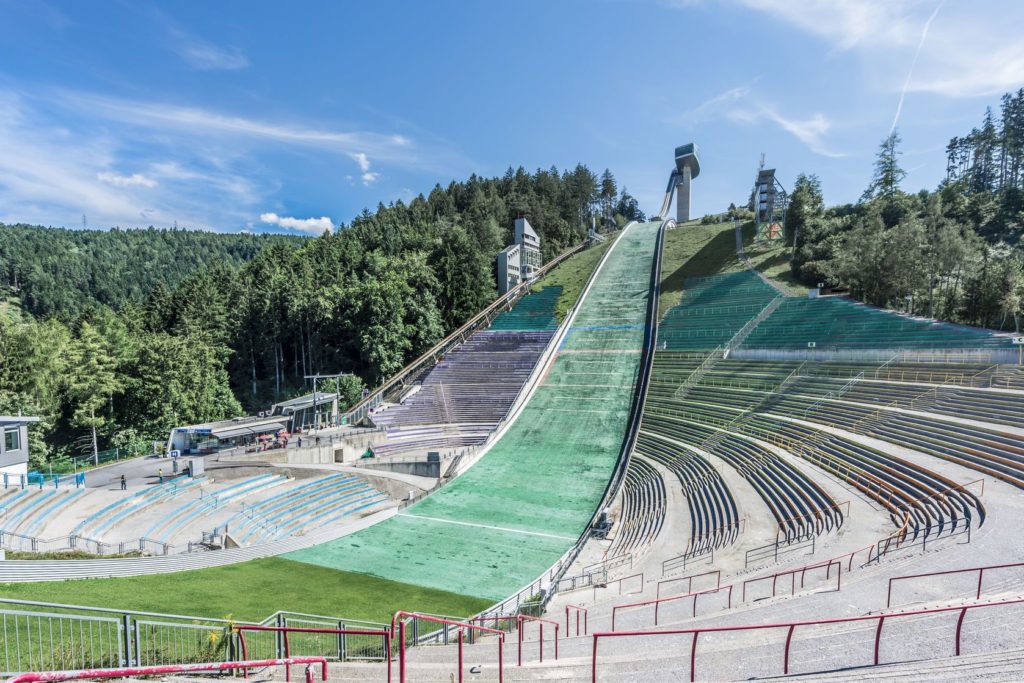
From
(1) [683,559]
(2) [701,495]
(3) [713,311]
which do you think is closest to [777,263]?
(3) [713,311]

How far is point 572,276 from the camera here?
55.8 metres

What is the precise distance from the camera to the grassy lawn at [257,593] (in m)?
9.86

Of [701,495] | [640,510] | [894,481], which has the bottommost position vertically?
[640,510]

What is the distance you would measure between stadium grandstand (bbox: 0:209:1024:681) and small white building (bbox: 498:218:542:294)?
2167cm

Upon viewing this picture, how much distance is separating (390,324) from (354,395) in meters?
5.91

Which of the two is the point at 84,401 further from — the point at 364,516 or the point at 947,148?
the point at 947,148

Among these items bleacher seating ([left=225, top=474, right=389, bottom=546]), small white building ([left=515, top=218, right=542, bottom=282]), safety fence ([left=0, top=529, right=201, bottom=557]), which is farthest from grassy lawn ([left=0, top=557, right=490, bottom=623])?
small white building ([left=515, top=218, right=542, bottom=282])

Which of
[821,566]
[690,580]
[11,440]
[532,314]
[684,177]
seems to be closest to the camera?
[821,566]

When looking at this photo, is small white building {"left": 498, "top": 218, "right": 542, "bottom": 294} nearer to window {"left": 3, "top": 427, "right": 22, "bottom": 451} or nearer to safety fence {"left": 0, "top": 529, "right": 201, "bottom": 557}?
window {"left": 3, "top": 427, "right": 22, "bottom": 451}

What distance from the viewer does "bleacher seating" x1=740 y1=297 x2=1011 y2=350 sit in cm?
2353

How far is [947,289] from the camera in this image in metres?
34.8

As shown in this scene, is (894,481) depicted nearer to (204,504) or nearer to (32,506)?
(204,504)

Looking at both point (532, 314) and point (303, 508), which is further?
point (532, 314)

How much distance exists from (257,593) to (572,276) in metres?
47.2
